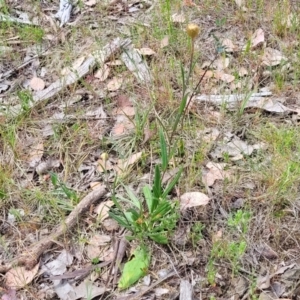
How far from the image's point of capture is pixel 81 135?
216 cm

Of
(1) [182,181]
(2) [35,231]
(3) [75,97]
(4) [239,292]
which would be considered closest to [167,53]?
(3) [75,97]

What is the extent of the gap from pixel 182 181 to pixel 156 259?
349mm

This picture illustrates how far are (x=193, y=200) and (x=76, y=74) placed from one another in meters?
1.00

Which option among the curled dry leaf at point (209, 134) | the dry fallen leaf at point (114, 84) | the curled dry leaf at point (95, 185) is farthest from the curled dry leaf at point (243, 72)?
the curled dry leaf at point (95, 185)

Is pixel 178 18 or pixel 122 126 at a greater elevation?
pixel 178 18

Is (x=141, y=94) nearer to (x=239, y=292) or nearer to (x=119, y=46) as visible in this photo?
(x=119, y=46)

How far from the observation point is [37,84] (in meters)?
2.48

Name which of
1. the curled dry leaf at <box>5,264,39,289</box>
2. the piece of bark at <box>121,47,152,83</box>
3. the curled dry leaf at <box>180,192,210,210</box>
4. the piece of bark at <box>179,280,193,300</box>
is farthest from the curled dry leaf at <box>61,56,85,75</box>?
the piece of bark at <box>179,280,193,300</box>

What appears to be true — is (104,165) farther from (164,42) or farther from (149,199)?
(164,42)

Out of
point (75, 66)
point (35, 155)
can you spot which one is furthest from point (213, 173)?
point (75, 66)

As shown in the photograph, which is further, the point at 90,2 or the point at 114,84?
the point at 90,2

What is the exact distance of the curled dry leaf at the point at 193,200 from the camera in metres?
1.80

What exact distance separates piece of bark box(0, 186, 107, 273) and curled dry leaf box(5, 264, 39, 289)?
2 cm

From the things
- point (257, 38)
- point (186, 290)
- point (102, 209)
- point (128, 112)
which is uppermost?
point (257, 38)
